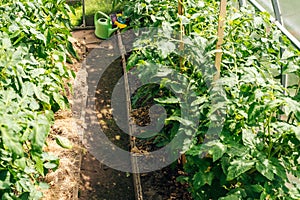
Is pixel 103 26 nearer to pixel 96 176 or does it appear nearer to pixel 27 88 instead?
pixel 96 176

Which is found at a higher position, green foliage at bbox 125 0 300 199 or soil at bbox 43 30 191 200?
green foliage at bbox 125 0 300 199

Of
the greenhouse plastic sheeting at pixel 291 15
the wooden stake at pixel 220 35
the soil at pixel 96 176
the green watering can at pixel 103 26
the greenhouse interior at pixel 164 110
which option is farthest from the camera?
the green watering can at pixel 103 26

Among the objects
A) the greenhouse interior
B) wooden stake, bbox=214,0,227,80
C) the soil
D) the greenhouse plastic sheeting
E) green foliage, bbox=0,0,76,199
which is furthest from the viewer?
the greenhouse plastic sheeting

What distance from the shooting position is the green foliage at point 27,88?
190cm

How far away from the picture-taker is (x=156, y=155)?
10.4ft

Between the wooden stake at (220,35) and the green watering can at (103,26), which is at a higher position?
the wooden stake at (220,35)

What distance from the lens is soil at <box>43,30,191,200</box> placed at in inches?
116

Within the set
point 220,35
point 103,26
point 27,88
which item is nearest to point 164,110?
point 220,35

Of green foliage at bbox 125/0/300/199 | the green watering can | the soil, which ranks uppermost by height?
green foliage at bbox 125/0/300/199

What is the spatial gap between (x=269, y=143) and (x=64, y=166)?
1.47 m

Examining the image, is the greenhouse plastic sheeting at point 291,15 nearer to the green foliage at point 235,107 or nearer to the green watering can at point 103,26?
the green foliage at point 235,107

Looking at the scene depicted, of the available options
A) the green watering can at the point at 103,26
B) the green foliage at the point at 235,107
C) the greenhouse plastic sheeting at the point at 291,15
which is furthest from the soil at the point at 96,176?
the greenhouse plastic sheeting at the point at 291,15

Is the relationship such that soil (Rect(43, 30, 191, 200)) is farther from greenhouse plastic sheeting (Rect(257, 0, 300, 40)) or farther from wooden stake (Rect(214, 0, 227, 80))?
greenhouse plastic sheeting (Rect(257, 0, 300, 40))

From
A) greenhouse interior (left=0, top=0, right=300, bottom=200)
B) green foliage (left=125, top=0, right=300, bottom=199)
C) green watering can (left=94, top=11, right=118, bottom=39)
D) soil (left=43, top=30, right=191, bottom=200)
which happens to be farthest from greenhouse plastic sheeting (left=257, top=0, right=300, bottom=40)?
green watering can (left=94, top=11, right=118, bottom=39)
